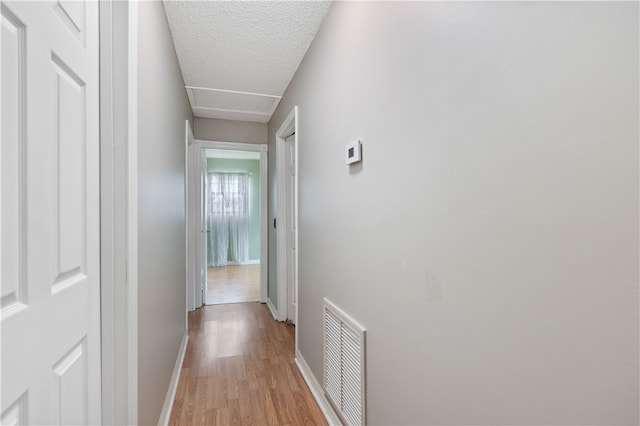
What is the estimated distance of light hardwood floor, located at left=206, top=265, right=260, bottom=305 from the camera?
429cm

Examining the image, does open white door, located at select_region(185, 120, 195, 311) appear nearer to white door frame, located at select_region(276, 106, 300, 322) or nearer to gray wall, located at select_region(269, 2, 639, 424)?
white door frame, located at select_region(276, 106, 300, 322)

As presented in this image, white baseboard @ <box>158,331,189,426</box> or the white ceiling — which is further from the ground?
the white ceiling

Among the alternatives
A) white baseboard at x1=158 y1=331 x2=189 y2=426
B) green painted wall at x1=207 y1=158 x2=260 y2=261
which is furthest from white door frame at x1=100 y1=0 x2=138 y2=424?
green painted wall at x1=207 y1=158 x2=260 y2=261

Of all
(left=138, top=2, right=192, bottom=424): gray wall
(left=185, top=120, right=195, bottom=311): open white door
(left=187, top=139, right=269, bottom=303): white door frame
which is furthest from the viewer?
(left=187, top=139, right=269, bottom=303): white door frame

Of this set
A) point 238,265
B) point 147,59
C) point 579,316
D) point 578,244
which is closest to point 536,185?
point 578,244

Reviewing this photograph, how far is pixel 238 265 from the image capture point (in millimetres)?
6781

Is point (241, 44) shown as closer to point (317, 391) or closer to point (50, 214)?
point (50, 214)

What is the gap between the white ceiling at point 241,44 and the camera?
178 cm

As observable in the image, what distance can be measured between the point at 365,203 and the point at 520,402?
0.89 meters

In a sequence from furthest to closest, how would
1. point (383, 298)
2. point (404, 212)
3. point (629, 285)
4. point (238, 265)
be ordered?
1. point (238, 265)
2. point (383, 298)
3. point (404, 212)
4. point (629, 285)

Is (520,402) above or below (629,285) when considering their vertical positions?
below

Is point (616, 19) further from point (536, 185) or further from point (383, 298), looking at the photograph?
point (383, 298)

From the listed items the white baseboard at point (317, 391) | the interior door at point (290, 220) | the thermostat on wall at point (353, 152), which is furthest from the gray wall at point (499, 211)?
the interior door at point (290, 220)

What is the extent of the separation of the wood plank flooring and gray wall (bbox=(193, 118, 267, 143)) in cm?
223
